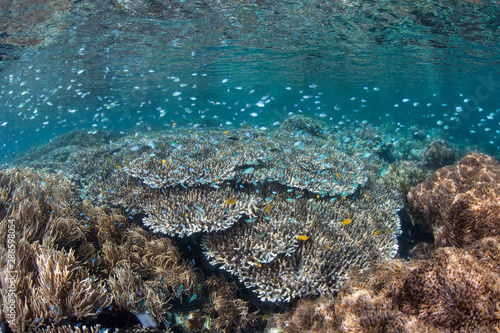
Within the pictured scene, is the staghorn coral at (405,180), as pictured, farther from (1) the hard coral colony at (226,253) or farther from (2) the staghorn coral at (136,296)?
(2) the staghorn coral at (136,296)

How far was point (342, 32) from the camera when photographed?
64.8ft

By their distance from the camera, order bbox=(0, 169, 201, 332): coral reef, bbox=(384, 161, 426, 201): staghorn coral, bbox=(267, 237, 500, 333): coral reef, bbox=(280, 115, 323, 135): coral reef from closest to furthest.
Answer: bbox=(267, 237, 500, 333): coral reef → bbox=(0, 169, 201, 332): coral reef → bbox=(384, 161, 426, 201): staghorn coral → bbox=(280, 115, 323, 135): coral reef

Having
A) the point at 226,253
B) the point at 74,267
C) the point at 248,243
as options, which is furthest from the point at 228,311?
the point at 74,267

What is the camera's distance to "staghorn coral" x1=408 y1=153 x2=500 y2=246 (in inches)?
142

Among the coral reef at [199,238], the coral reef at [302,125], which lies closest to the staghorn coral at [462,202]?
the coral reef at [199,238]

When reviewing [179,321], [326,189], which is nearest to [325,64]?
[326,189]

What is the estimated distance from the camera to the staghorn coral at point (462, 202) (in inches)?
142

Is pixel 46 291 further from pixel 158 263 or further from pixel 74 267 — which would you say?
pixel 158 263

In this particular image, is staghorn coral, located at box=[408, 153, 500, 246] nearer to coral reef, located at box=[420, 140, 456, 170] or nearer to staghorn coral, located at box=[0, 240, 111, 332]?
staghorn coral, located at box=[0, 240, 111, 332]

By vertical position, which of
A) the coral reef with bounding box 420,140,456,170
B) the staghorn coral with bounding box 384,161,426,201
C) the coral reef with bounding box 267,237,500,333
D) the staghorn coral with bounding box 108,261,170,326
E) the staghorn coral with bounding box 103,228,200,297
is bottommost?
the coral reef with bounding box 420,140,456,170

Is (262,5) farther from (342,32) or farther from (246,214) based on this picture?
(246,214)

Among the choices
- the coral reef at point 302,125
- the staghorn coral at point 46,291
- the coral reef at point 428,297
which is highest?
the coral reef at point 428,297

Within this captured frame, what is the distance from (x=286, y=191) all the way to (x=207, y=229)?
2942 millimetres

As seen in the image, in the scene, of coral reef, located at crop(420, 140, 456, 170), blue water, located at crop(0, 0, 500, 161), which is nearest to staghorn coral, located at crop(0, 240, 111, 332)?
blue water, located at crop(0, 0, 500, 161)
